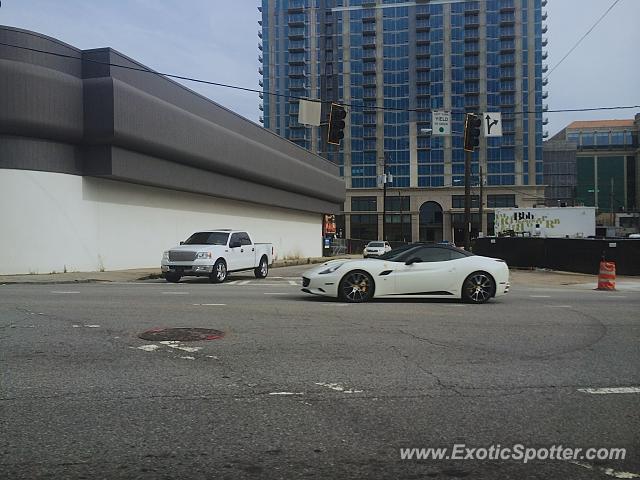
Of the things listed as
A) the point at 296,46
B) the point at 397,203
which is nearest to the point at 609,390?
the point at 397,203

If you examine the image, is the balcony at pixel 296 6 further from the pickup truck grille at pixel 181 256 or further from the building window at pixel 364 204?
the pickup truck grille at pixel 181 256

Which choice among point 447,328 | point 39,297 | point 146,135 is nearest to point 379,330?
point 447,328

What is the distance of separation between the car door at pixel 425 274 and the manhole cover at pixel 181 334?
15.8 ft

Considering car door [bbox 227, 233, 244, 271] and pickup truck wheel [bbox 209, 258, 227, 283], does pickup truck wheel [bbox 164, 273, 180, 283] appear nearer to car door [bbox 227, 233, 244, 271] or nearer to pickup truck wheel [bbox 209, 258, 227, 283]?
pickup truck wheel [bbox 209, 258, 227, 283]

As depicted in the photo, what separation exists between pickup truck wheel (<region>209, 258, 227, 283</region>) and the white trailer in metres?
27.1

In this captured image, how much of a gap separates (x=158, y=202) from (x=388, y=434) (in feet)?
83.8

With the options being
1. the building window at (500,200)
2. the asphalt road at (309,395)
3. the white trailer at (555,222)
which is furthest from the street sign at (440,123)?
the building window at (500,200)

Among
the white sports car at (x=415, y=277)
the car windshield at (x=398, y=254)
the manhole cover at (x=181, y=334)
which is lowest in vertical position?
the manhole cover at (x=181, y=334)

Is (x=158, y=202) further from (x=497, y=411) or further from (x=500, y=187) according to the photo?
(x=500, y=187)

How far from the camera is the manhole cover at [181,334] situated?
26.4ft

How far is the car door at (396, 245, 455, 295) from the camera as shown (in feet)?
40.0

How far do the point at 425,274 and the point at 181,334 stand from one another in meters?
5.72

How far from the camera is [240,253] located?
67.2 ft

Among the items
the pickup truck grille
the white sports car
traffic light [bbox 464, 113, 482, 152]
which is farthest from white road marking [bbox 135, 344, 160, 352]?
traffic light [bbox 464, 113, 482, 152]
